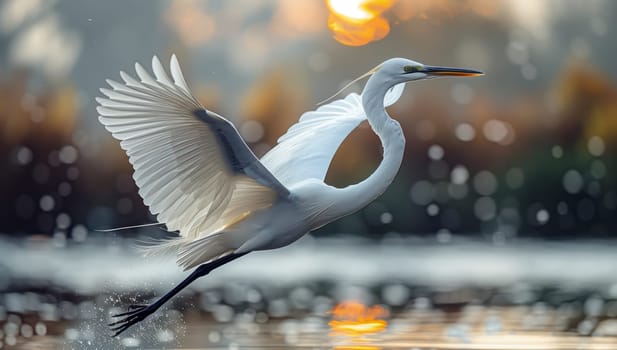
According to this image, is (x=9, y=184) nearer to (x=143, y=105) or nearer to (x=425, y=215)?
(x=425, y=215)

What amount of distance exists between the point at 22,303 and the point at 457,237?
19.3 feet

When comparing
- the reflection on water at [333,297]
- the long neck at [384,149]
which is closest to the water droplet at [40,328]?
the reflection on water at [333,297]

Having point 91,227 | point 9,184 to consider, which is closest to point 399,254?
point 91,227

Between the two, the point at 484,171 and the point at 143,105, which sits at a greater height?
the point at 484,171

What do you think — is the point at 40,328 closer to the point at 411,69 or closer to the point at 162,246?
the point at 162,246

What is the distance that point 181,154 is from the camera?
12.0 feet

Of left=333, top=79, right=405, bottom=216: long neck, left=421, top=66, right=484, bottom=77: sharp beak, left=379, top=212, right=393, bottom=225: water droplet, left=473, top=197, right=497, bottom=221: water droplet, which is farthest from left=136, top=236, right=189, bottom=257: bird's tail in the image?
left=473, top=197, right=497, bottom=221: water droplet

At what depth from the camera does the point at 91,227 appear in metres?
11.6

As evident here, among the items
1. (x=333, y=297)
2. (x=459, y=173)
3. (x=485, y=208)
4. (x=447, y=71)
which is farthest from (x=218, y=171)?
(x=485, y=208)

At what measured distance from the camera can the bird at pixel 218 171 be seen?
3.53 m

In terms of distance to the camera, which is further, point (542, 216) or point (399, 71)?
point (542, 216)

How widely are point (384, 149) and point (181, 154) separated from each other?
690mm

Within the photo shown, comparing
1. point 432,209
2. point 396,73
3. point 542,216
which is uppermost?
point 542,216

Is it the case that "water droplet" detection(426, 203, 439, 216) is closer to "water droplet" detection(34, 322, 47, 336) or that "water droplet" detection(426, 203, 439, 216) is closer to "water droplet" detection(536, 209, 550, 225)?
"water droplet" detection(536, 209, 550, 225)
